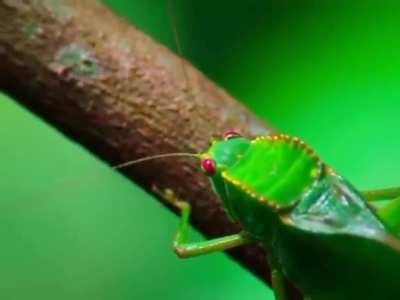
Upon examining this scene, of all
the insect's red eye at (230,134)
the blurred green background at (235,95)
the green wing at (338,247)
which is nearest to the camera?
the green wing at (338,247)

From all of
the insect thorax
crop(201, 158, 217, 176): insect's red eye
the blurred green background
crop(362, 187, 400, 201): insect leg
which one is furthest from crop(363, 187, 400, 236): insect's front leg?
the blurred green background

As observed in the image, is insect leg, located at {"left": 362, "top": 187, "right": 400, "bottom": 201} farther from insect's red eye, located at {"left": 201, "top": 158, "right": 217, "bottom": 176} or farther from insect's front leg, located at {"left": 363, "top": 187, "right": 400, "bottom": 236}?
insect's red eye, located at {"left": 201, "top": 158, "right": 217, "bottom": 176}

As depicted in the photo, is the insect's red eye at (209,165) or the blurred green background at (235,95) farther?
the blurred green background at (235,95)

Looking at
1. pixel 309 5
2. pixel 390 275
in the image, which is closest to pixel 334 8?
pixel 309 5

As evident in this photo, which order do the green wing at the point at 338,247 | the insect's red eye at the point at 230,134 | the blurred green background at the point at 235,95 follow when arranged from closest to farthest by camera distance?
the green wing at the point at 338,247
the insect's red eye at the point at 230,134
the blurred green background at the point at 235,95

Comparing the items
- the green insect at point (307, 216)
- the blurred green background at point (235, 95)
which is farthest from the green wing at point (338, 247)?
the blurred green background at point (235, 95)

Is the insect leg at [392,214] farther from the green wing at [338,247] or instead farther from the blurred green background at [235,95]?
the blurred green background at [235,95]
